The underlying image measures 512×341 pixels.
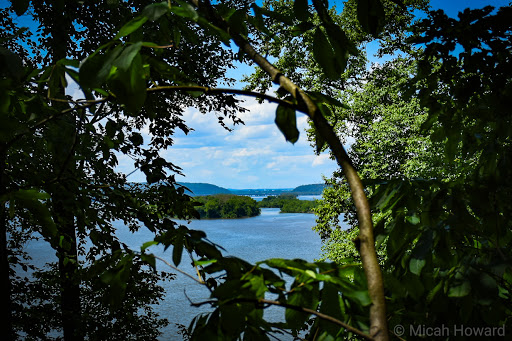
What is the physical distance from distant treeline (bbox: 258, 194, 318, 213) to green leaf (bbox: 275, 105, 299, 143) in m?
31.1

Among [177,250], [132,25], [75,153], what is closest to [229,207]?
[75,153]

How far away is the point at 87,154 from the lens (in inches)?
94.6

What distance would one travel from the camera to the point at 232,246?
18.1m

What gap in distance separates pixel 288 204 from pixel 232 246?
15.7 m

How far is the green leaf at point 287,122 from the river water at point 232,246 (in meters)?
4.70

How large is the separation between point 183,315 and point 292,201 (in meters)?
21.8

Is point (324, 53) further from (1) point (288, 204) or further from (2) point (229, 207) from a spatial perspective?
(1) point (288, 204)

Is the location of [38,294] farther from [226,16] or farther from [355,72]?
[355,72]

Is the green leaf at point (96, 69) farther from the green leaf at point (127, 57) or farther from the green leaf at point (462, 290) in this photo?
the green leaf at point (462, 290)

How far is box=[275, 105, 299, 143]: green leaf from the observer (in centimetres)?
65

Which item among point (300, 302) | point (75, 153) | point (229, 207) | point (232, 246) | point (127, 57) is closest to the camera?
point (127, 57)

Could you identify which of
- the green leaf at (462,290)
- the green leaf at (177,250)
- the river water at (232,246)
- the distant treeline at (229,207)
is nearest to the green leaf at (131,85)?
the green leaf at (177,250)

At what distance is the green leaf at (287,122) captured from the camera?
647mm

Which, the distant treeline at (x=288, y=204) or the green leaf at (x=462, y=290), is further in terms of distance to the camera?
the distant treeline at (x=288, y=204)
